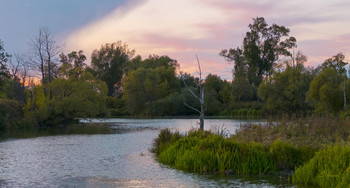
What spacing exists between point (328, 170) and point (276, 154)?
415 cm

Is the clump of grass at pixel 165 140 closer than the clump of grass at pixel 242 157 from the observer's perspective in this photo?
No

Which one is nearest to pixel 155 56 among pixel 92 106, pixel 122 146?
pixel 92 106

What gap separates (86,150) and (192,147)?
10.9 meters

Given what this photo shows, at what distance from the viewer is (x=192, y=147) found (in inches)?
762

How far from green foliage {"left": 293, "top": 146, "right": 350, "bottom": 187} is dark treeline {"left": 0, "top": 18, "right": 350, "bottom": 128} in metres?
31.1

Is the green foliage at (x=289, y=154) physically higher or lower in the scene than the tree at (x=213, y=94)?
lower

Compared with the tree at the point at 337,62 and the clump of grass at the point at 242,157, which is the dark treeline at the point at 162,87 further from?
the clump of grass at the point at 242,157

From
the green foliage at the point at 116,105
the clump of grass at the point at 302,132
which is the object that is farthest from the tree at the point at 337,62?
the clump of grass at the point at 302,132

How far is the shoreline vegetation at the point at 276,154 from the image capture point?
1434 cm

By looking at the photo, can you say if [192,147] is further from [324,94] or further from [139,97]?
[139,97]

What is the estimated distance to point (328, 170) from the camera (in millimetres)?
13898

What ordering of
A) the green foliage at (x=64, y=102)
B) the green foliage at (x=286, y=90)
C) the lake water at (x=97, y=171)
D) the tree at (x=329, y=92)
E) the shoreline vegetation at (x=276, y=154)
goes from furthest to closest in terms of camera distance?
the green foliage at (x=286, y=90) < the tree at (x=329, y=92) < the green foliage at (x=64, y=102) < the lake water at (x=97, y=171) < the shoreline vegetation at (x=276, y=154)

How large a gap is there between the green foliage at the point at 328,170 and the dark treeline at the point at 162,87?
3109cm

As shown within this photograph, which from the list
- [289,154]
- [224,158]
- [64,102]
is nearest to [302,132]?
[289,154]
